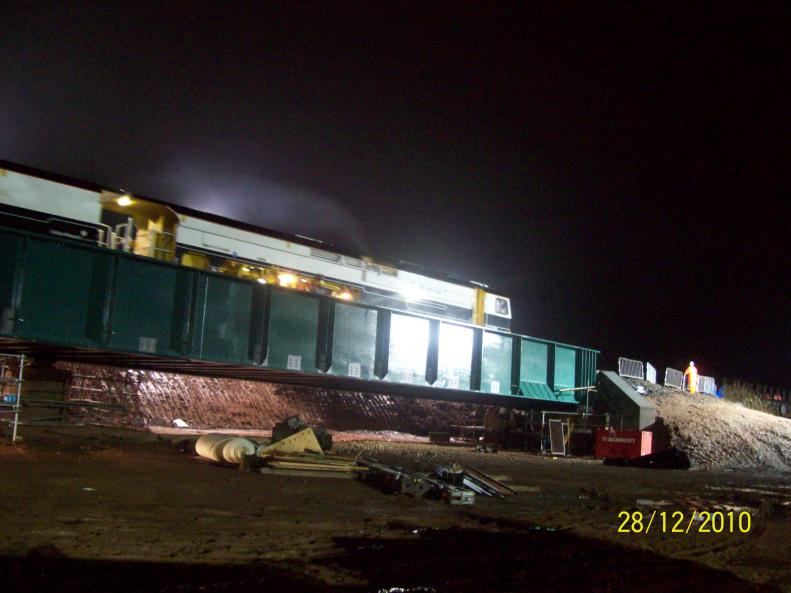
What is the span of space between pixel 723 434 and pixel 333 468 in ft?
60.6

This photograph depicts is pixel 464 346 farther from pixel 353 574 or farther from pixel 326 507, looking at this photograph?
pixel 353 574

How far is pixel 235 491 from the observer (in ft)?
36.0


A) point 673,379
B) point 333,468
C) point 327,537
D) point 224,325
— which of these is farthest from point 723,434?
point 327,537

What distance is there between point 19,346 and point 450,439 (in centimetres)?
2007

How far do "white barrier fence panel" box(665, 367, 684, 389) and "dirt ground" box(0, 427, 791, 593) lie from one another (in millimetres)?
21900

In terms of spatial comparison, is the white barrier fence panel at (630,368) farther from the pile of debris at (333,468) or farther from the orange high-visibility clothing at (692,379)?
the pile of debris at (333,468)

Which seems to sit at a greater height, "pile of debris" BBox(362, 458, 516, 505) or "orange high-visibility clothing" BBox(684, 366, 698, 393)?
"orange high-visibility clothing" BBox(684, 366, 698, 393)

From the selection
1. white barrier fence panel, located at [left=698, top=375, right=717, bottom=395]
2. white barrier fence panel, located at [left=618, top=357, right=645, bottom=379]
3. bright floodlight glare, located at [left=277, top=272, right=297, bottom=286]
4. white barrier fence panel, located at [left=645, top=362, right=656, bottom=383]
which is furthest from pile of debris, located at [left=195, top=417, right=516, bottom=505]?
white barrier fence panel, located at [left=698, top=375, right=717, bottom=395]

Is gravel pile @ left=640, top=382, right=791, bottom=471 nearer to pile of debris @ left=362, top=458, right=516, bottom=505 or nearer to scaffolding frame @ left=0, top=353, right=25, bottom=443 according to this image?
pile of debris @ left=362, top=458, right=516, bottom=505

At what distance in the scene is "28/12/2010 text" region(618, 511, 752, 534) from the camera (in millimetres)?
9672

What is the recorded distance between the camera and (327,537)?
7.92 metres

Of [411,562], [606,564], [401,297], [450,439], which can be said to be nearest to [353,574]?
[411,562]

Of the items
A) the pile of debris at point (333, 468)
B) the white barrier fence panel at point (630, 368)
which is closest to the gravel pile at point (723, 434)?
the white barrier fence panel at point (630, 368)

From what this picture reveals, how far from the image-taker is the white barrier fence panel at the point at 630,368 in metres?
31.4
